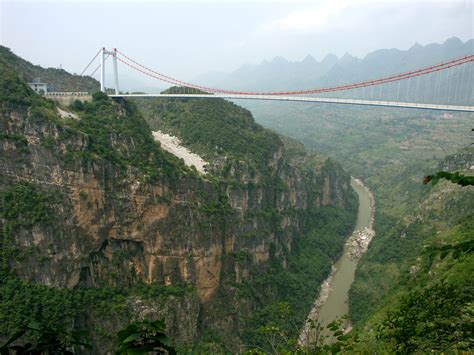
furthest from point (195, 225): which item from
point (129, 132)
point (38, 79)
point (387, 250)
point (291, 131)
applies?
point (291, 131)

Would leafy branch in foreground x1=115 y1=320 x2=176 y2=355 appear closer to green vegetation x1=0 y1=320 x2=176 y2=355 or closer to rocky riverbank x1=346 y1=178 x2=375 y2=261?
green vegetation x1=0 y1=320 x2=176 y2=355

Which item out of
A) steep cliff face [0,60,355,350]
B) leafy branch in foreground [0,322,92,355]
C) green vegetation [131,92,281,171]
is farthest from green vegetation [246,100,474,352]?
green vegetation [131,92,281,171]

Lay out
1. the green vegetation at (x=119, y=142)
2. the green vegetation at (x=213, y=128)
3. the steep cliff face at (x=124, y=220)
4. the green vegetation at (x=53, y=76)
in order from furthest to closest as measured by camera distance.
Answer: the green vegetation at (x=213, y=128)
the green vegetation at (x=53, y=76)
the green vegetation at (x=119, y=142)
the steep cliff face at (x=124, y=220)

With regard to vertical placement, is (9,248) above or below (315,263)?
above

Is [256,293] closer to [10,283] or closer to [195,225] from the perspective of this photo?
[195,225]

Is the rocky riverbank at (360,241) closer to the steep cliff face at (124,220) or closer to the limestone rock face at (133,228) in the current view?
the steep cliff face at (124,220)

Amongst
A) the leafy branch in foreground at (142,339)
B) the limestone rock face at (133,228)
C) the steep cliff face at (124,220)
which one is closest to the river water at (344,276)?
the steep cliff face at (124,220)

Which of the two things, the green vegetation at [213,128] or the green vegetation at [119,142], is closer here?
the green vegetation at [119,142]
